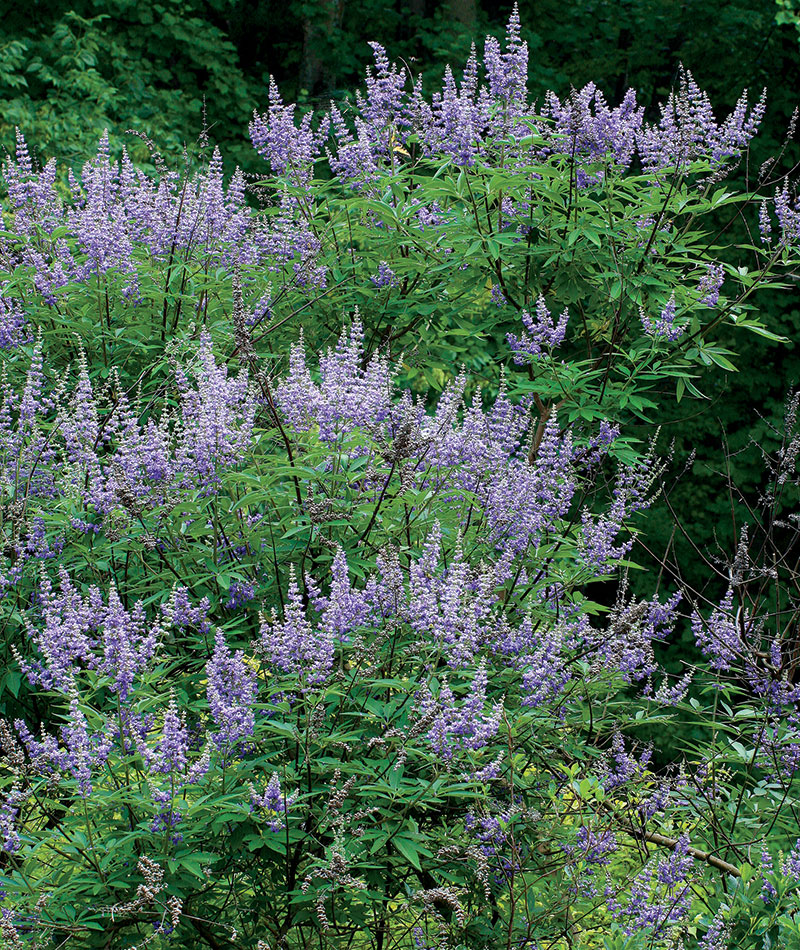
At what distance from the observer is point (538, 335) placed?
538cm

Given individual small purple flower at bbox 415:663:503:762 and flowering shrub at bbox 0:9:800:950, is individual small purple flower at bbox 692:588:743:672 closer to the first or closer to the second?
flowering shrub at bbox 0:9:800:950

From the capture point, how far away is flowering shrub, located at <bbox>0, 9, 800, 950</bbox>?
11.1ft

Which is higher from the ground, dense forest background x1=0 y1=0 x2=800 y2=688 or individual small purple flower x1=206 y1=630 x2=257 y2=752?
dense forest background x1=0 y1=0 x2=800 y2=688

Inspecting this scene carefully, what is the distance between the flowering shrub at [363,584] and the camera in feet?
11.1

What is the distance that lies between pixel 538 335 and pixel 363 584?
5.98ft

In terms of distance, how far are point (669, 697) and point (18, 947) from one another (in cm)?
273

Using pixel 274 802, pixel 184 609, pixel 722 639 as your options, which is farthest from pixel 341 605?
pixel 722 639

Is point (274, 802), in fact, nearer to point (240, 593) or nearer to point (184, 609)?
point (184, 609)

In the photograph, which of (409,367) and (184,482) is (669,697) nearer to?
(184,482)

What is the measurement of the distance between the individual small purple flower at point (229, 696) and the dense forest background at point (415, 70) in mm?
10377

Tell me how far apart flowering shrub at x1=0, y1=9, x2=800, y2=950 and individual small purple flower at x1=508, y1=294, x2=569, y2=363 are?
27mm

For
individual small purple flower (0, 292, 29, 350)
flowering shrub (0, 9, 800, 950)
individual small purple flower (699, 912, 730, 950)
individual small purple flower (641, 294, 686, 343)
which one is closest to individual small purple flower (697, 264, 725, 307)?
flowering shrub (0, 9, 800, 950)

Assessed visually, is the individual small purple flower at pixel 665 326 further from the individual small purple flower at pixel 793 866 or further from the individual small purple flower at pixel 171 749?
the individual small purple flower at pixel 171 749

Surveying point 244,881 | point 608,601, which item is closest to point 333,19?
point 608,601
